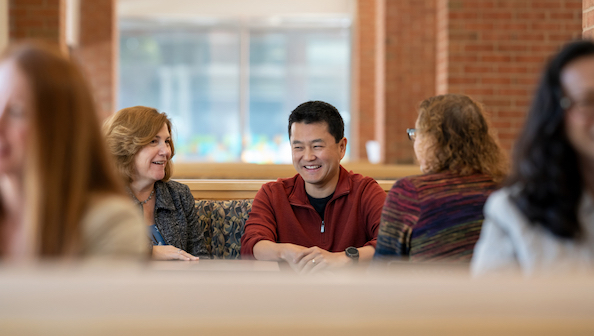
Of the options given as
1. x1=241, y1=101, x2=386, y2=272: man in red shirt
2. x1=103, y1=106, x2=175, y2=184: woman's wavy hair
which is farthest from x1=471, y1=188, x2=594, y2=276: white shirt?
x1=103, y1=106, x2=175, y2=184: woman's wavy hair

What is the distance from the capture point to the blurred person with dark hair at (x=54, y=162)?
2.90ft

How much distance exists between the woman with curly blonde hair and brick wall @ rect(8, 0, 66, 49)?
13.1 ft

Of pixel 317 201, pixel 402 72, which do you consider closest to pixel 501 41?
pixel 402 72

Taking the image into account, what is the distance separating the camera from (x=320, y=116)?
230 centimetres

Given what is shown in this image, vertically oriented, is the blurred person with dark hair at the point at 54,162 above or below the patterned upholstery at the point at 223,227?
above

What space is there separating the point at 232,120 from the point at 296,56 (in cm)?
166

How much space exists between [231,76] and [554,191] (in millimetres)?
9439

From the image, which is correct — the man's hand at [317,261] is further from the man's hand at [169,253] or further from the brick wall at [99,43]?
the brick wall at [99,43]

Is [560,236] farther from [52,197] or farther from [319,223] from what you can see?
[319,223]

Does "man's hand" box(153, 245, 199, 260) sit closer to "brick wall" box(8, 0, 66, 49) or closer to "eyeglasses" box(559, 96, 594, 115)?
"eyeglasses" box(559, 96, 594, 115)

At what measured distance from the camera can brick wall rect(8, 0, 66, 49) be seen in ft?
15.3

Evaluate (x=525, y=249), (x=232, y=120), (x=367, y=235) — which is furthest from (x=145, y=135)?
(x=232, y=120)

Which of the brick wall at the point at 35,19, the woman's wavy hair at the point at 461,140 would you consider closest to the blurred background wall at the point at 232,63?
the brick wall at the point at 35,19

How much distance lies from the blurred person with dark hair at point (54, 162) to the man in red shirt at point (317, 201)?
1240 millimetres
